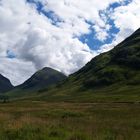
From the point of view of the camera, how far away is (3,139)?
15.8 meters

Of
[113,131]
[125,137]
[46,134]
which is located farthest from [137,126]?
[46,134]

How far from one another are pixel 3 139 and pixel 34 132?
7.46 feet

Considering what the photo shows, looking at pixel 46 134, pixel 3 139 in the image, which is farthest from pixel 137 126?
pixel 3 139

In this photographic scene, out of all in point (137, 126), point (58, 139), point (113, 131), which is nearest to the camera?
point (58, 139)

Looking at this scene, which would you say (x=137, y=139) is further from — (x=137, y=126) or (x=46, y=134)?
(x=137, y=126)

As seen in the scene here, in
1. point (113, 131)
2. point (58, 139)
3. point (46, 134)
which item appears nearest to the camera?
point (58, 139)

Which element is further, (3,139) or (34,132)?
(34,132)

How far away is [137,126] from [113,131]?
372 centimetres

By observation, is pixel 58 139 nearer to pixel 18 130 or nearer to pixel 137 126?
pixel 18 130

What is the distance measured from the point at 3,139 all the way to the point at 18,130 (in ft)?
7.77

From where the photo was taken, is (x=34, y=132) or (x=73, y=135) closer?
(x=73, y=135)

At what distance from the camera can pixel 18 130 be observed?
59.4ft

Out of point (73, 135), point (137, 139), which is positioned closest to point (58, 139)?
point (73, 135)

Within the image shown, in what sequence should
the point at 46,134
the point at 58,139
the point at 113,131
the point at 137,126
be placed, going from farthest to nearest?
the point at 137,126 → the point at 113,131 → the point at 46,134 → the point at 58,139
